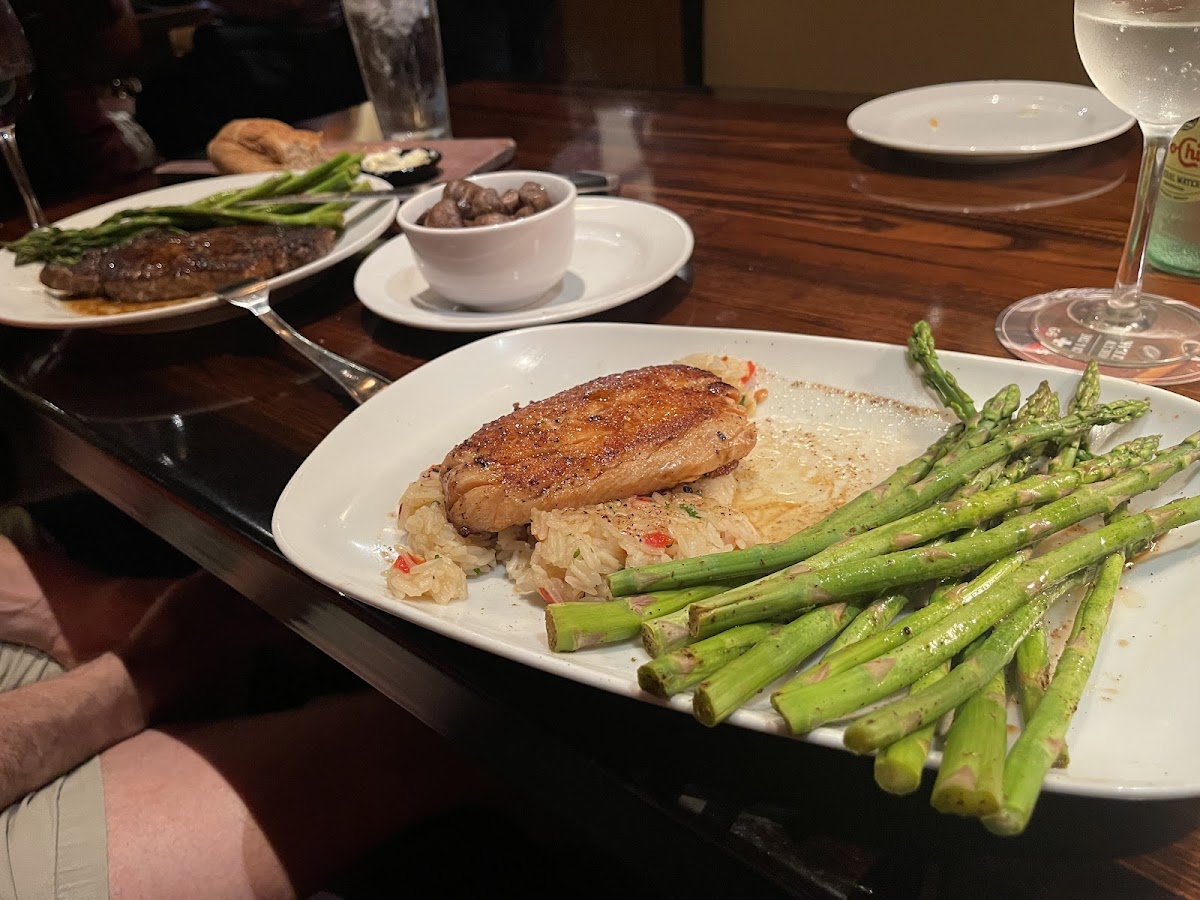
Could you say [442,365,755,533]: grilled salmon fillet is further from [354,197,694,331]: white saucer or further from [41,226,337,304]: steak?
[41,226,337,304]: steak

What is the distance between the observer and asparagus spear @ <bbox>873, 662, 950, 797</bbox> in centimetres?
69

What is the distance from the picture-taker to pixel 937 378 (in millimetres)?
1262

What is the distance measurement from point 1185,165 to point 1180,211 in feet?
0.40

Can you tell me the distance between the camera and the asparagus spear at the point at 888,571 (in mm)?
852

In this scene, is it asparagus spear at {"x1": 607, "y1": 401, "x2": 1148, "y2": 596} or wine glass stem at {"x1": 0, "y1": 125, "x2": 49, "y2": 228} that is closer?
asparagus spear at {"x1": 607, "y1": 401, "x2": 1148, "y2": 596}

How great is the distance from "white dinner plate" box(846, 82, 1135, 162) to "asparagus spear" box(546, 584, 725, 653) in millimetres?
1862

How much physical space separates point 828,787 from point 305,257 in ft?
5.64

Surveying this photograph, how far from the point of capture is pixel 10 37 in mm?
2424

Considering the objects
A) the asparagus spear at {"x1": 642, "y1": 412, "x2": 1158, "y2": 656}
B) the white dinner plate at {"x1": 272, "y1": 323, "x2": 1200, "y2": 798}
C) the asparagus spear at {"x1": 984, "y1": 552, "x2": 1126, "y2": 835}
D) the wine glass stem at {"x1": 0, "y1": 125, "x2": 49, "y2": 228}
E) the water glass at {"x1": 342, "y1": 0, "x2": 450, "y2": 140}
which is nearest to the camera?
the asparagus spear at {"x1": 984, "y1": 552, "x2": 1126, "y2": 835}

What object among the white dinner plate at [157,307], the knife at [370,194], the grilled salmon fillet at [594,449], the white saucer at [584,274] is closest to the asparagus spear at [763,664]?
the grilled salmon fillet at [594,449]

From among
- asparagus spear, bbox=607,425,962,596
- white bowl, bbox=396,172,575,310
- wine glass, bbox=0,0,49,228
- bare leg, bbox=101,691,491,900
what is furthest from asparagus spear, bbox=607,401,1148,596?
wine glass, bbox=0,0,49,228

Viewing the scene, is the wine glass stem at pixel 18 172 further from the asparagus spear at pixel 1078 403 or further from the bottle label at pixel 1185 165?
the bottle label at pixel 1185 165

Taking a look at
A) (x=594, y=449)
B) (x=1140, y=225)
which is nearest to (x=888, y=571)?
(x=594, y=449)

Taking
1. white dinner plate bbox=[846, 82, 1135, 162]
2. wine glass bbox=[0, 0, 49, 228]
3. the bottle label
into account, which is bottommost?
white dinner plate bbox=[846, 82, 1135, 162]
